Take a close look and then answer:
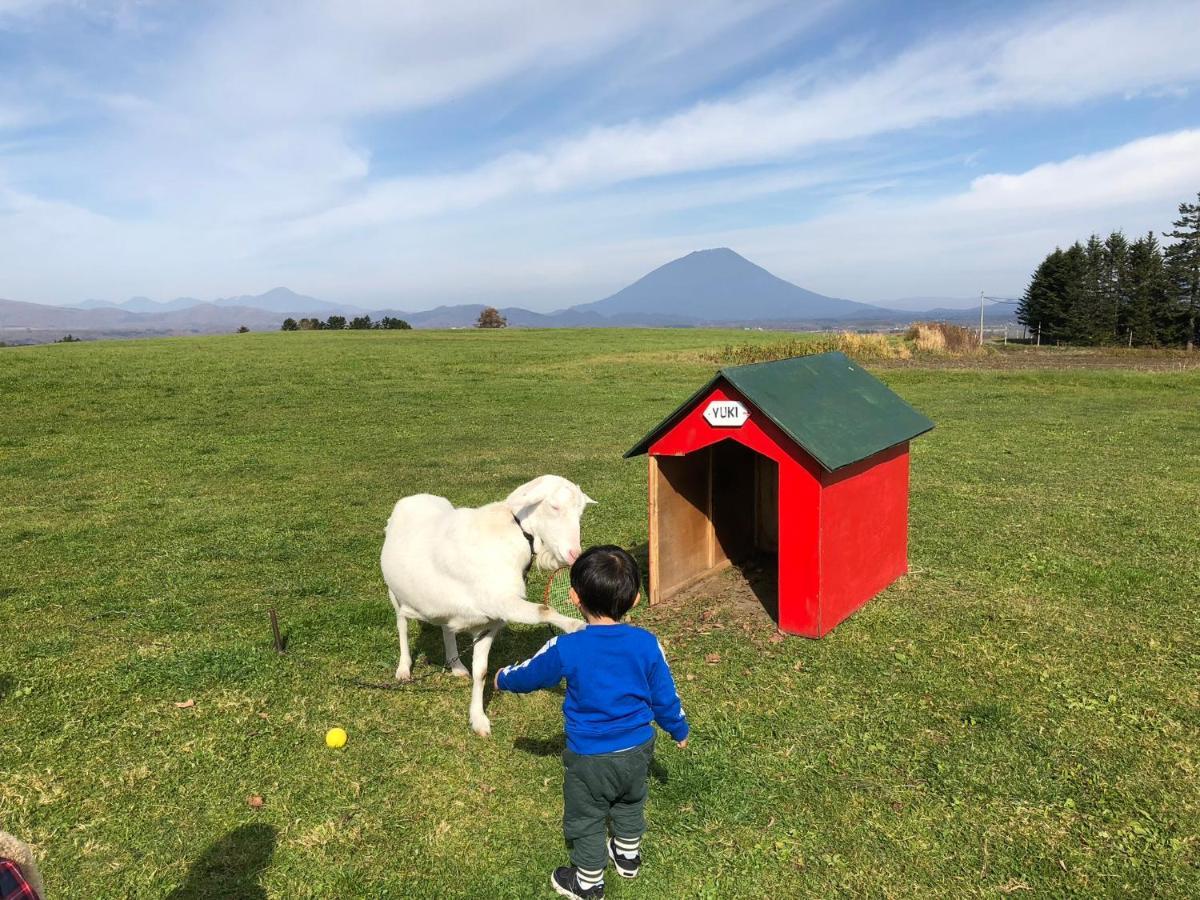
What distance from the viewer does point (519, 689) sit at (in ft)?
13.9

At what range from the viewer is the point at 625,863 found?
4.26 meters

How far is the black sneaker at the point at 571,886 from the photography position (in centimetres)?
413

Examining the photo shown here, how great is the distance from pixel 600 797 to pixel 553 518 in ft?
5.78

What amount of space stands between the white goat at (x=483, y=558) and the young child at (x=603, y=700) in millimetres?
747

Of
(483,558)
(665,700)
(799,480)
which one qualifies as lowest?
(665,700)

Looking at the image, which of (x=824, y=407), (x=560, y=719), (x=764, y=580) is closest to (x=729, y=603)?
(x=764, y=580)

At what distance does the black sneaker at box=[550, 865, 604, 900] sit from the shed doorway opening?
163 inches

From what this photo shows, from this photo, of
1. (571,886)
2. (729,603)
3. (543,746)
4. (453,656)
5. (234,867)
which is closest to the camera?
(571,886)

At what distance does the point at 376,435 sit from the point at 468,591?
49.9ft

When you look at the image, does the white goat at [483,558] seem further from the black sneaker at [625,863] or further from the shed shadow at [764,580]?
the shed shadow at [764,580]

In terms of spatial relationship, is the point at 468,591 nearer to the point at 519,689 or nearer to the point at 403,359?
the point at 519,689

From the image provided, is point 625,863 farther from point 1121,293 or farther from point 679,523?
point 1121,293

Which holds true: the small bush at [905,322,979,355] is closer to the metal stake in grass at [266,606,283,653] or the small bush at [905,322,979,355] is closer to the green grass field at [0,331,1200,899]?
the green grass field at [0,331,1200,899]

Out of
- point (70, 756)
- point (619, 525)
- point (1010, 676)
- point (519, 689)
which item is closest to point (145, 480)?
point (619, 525)
